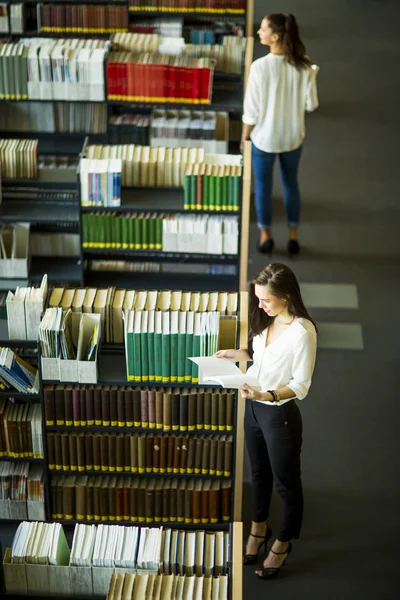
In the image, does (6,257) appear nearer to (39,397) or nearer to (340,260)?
(39,397)

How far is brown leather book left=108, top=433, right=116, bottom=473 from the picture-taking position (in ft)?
17.6

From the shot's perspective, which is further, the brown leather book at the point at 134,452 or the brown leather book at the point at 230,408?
the brown leather book at the point at 134,452

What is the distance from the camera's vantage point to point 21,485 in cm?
555

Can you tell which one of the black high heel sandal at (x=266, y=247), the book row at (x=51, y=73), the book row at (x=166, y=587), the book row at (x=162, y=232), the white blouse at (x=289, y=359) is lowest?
the black high heel sandal at (x=266, y=247)

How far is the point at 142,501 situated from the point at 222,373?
1.13 metres

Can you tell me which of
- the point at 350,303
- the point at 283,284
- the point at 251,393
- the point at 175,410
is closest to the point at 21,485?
the point at 175,410

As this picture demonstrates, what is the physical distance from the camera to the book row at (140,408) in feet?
17.2

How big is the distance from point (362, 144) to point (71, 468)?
18.0ft

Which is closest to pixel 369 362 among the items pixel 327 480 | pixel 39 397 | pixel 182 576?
pixel 327 480

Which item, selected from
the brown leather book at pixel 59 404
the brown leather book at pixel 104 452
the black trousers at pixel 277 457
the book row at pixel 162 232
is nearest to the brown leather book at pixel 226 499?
the black trousers at pixel 277 457

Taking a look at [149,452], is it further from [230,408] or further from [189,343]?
[189,343]

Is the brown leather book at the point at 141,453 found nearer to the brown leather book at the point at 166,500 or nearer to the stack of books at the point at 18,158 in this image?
the brown leather book at the point at 166,500

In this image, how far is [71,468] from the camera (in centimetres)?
546

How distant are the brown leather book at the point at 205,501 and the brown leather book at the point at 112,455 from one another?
0.52 meters
